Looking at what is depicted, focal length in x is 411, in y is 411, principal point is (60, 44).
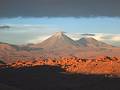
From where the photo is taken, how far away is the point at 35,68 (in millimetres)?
91125

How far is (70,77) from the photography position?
77938 millimetres

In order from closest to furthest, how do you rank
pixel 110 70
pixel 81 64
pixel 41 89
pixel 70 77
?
pixel 41 89, pixel 70 77, pixel 110 70, pixel 81 64

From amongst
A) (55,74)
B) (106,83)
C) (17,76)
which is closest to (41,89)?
(106,83)

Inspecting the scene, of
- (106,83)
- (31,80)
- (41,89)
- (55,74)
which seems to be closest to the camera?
(41,89)

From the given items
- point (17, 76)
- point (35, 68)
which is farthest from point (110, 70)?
point (17, 76)

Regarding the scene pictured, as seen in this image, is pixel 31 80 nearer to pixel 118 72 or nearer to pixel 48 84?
pixel 48 84

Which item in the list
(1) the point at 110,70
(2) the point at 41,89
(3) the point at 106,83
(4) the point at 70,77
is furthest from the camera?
(1) the point at 110,70

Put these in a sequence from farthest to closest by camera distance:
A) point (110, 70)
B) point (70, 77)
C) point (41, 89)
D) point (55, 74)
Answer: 1. point (110, 70)
2. point (55, 74)
3. point (70, 77)
4. point (41, 89)

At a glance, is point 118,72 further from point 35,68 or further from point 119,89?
point 119,89

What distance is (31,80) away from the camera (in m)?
70.7

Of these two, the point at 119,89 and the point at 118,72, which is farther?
the point at 118,72

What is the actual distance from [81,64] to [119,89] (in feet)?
122

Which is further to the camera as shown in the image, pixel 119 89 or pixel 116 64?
pixel 116 64

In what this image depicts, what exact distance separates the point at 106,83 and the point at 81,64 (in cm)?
3119
